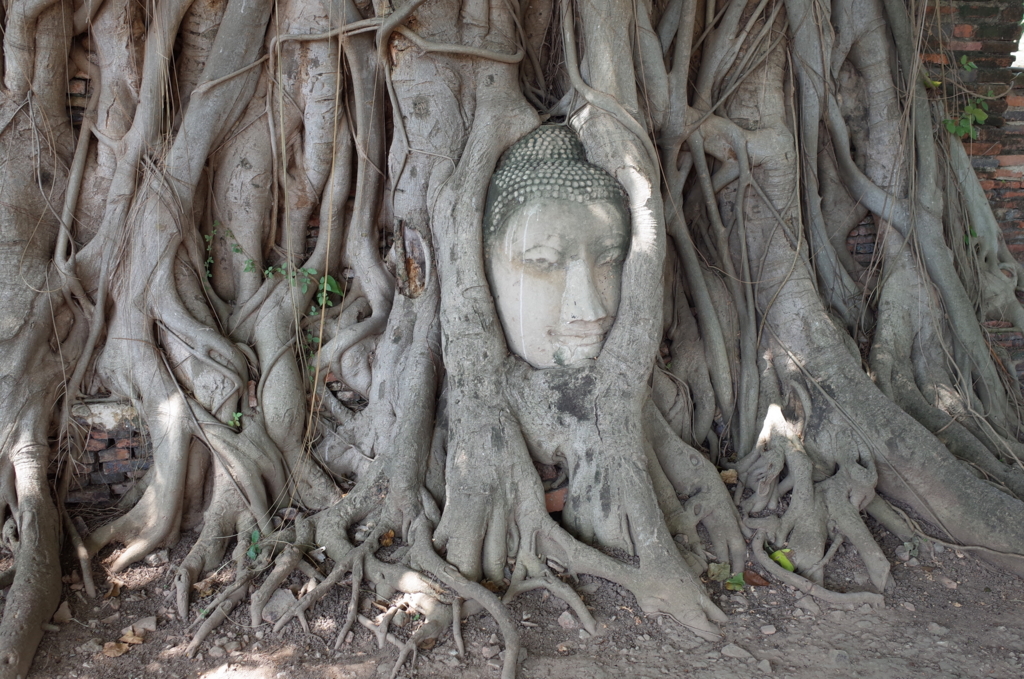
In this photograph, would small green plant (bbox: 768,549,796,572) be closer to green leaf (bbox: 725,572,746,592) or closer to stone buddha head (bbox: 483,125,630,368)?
green leaf (bbox: 725,572,746,592)

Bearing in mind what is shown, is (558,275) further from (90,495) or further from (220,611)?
(90,495)

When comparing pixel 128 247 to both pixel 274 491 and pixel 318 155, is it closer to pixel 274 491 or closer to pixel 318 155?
pixel 318 155

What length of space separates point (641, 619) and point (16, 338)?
2742 millimetres

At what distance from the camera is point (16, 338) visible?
114 inches

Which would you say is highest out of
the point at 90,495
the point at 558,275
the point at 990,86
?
the point at 990,86

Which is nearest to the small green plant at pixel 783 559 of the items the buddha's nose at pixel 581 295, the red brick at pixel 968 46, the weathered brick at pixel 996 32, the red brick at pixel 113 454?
the buddha's nose at pixel 581 295

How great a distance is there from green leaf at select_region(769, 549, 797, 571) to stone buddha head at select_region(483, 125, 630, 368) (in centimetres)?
103

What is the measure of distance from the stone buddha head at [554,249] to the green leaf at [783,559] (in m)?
1.03

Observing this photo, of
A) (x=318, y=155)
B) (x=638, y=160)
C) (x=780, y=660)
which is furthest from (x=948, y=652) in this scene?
(x=318, y=155)

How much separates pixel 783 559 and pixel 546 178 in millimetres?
1723

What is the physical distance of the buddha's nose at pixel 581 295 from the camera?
2672mm

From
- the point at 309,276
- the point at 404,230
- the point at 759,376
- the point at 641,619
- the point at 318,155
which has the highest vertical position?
the point at 318,155

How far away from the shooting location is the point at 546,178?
2.71 m

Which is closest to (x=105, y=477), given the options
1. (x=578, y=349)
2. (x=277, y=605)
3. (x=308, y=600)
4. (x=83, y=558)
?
(x=83, y=558)
